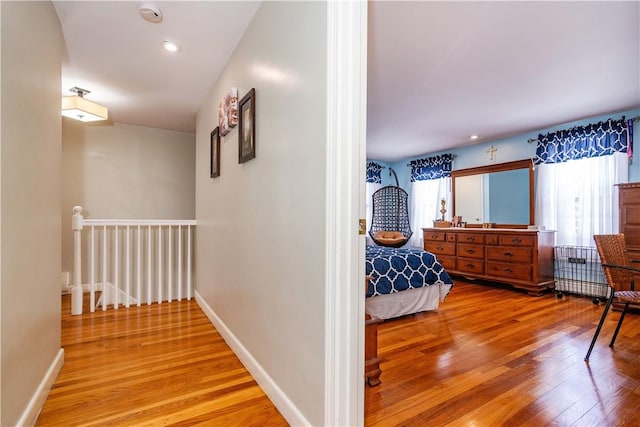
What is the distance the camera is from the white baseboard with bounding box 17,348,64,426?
4.22 feet

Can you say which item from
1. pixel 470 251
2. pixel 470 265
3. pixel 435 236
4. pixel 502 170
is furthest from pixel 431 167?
pixel 470 265

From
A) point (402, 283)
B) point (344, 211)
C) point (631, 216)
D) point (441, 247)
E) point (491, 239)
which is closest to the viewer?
point (344, 211)

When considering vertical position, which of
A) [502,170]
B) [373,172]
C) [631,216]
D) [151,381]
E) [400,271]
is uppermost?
[373,172]

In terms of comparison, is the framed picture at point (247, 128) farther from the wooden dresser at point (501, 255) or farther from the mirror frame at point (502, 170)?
the mirror frame at point (502, 170)

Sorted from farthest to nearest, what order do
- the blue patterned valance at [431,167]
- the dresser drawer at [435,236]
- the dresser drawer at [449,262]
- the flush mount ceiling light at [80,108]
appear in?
the blue patterned valance at [431,167] < the dresser drawer at [435,236] < the dresser drawer at [449,262] < the flush mount ceiling light at [80,108]

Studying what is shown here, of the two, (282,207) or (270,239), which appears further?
(270,239)

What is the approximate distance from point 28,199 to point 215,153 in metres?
1.39

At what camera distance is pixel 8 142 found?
45.8 inches

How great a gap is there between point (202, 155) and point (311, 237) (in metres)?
2.40

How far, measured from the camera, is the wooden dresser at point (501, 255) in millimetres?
3777

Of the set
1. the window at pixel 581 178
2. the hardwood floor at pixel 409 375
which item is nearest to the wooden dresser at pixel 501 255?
the window at pixel 581 178

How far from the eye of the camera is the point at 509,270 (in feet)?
13.1

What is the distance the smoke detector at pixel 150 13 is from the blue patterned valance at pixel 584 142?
15.1 ft

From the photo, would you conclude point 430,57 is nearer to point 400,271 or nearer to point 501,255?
point 400,271
